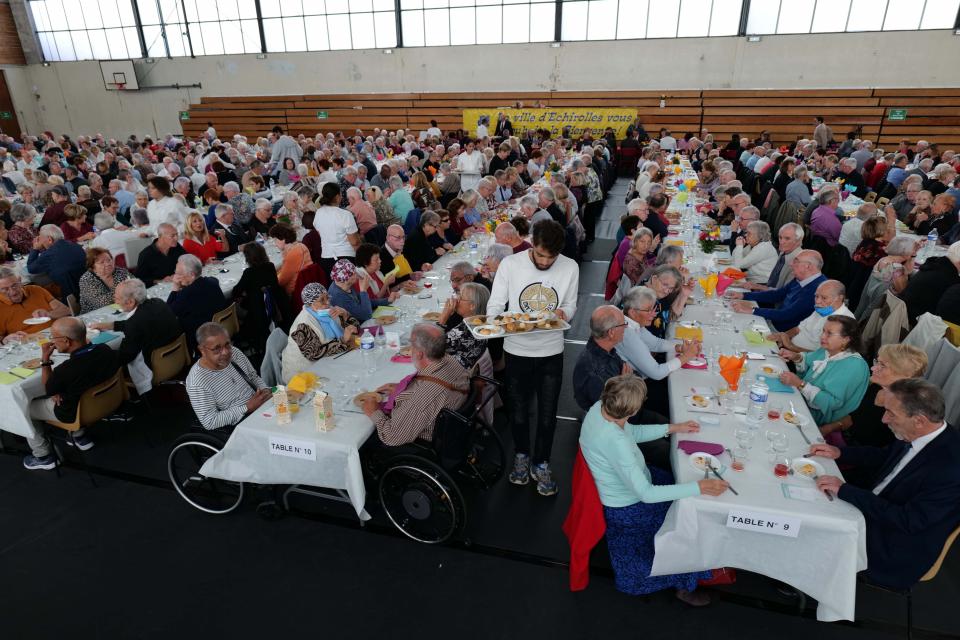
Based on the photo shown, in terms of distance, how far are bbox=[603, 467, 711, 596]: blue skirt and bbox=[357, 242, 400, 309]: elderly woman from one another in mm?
3127

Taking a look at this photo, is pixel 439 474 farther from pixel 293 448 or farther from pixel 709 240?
pixel 709 240

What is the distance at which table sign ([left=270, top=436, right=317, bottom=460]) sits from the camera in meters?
3.25

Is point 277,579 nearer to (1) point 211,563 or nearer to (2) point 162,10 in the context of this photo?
(1) point 211,563

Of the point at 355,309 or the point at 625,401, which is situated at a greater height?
the point at 625,401

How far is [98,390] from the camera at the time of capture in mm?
4055

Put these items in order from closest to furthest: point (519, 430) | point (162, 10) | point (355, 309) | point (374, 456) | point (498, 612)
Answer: point (498, 612) → point (374, 456) → point (519, 430) → point (355, 309) → point (162, 10)

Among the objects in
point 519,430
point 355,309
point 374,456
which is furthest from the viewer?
point 355,309

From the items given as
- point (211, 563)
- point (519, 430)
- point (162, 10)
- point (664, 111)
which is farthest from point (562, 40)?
point (211, 563)

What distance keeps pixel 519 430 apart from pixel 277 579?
74.2 inches

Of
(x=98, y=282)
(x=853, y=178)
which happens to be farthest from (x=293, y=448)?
(x=853, y=178)

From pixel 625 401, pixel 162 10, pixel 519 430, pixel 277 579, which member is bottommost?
pixel 277 579

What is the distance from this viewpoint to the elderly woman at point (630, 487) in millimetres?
2691

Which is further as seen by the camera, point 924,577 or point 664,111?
point 664,111

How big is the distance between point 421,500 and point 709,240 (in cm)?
556
